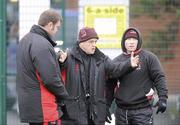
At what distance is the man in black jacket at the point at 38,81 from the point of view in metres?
6.73

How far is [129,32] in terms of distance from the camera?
7.66 meters

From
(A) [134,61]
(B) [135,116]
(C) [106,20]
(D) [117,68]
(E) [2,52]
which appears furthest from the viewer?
(E) [2,52]

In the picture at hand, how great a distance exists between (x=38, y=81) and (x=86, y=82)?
0.75 meters

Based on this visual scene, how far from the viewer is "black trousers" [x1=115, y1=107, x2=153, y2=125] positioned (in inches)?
298

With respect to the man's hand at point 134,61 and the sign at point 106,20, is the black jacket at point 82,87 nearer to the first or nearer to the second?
the man's hand at point 134,61

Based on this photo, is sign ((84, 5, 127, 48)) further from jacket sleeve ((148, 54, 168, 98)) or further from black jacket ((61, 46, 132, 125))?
black jacket ((61, 46, 132, 125))

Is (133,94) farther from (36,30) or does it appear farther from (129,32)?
(36,30)

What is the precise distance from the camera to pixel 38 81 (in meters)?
6.79

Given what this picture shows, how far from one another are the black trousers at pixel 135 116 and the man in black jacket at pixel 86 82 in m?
0.28

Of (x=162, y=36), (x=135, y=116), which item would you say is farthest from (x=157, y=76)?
(x=162, y=36)

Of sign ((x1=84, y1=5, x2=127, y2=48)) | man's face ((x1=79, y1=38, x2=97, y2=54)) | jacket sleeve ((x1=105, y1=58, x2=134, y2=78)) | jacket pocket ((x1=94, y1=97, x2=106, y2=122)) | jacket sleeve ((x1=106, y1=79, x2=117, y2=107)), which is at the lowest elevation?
jacket pocket ((x1=94, y1=97, x2=106, y2=122))

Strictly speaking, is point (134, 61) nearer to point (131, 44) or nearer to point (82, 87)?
point (131, 44)

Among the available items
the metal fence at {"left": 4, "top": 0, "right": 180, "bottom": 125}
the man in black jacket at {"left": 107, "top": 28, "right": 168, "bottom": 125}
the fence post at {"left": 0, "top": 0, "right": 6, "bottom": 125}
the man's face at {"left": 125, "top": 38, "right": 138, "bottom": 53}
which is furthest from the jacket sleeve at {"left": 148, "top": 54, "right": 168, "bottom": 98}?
the fence post at {"left": 0, "top": 0, "right": 6, "bottom": 125}

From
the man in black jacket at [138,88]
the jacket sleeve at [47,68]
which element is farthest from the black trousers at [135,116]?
the jacket sleeve at [47,68]
